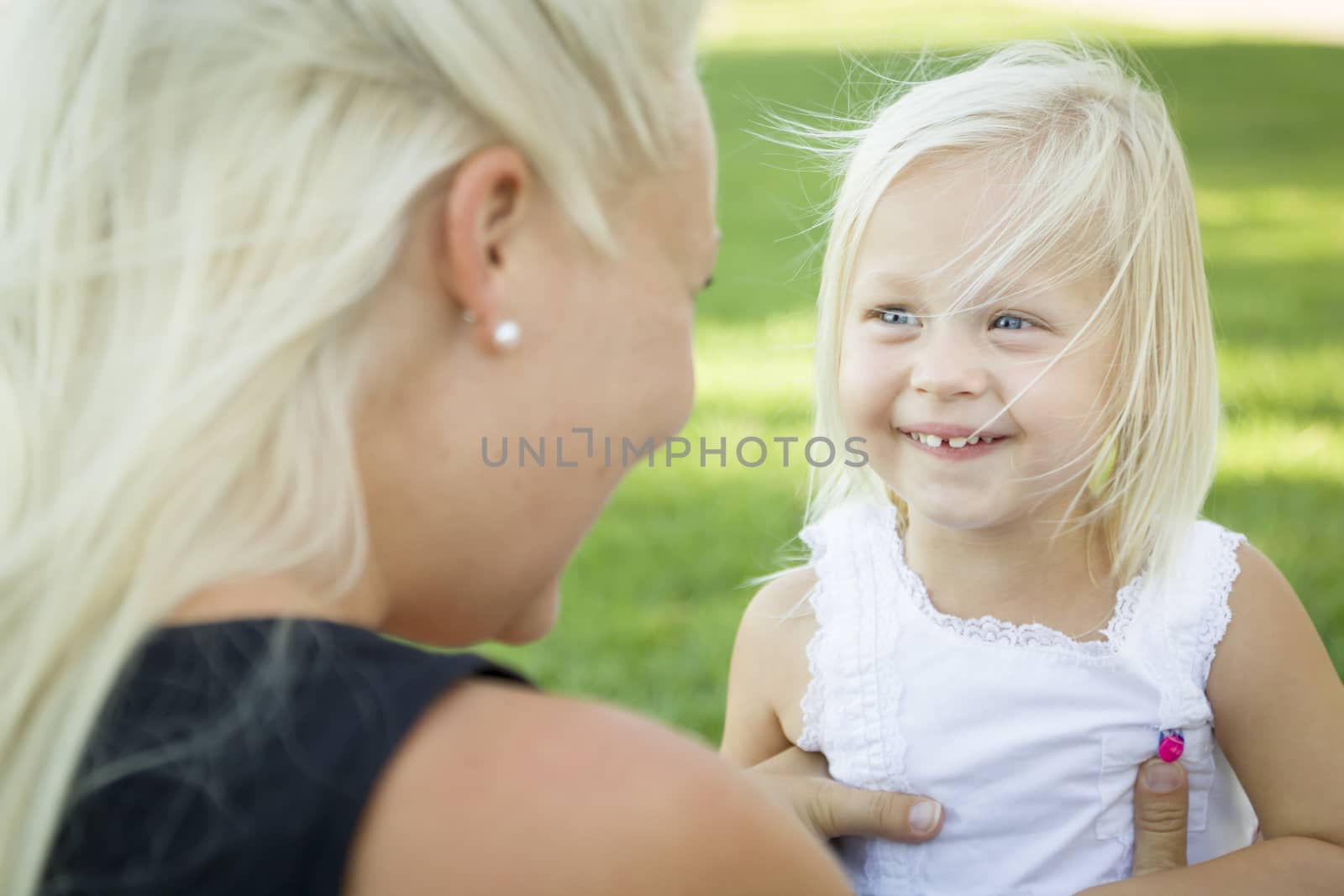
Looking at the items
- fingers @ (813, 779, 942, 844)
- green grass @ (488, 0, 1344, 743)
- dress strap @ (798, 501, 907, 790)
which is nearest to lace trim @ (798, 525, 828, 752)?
dress strap @ (798, 501, 907, 790)

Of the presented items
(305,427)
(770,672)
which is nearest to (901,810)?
(770,672)

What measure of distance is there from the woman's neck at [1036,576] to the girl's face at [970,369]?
58 millimetres

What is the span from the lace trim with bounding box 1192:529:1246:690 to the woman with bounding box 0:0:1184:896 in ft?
3.72

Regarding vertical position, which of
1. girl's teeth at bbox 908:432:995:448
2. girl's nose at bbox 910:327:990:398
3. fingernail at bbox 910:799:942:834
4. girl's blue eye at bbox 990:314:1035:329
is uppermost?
girl's blue eye at bbox 990:314:1035:329

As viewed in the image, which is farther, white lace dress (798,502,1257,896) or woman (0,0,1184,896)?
white lace dress (798,502,1257,896)

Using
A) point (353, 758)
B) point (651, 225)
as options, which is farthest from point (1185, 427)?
point (353, 758)

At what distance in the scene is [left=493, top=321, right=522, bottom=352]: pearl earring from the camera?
1229 mm

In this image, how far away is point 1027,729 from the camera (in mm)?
2197

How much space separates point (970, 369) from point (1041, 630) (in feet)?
1.52

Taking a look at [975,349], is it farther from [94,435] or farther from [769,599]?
[94,435]

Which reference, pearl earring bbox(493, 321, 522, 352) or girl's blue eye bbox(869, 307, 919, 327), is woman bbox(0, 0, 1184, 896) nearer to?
pearl earring bbox(493, 321, 522, 352)

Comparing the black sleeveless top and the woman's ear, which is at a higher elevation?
the woman's ear

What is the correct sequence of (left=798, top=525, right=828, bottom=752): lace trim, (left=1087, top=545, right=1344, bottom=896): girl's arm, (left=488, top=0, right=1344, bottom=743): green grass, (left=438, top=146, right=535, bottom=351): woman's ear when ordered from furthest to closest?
(left=488, top=0, right=1344, bottom=743): green grass, (left=798, top=525, right=828, bottom=752): lace trim, (left=1087, top=545, right=1344, bottom=896): girl's arm, (left=438, top=146, right=535, bottom=351): woman's ear

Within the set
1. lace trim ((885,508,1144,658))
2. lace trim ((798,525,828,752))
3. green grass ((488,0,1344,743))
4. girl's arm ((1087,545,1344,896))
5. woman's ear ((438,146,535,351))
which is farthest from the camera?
green grass ((488,0,1344,743))
